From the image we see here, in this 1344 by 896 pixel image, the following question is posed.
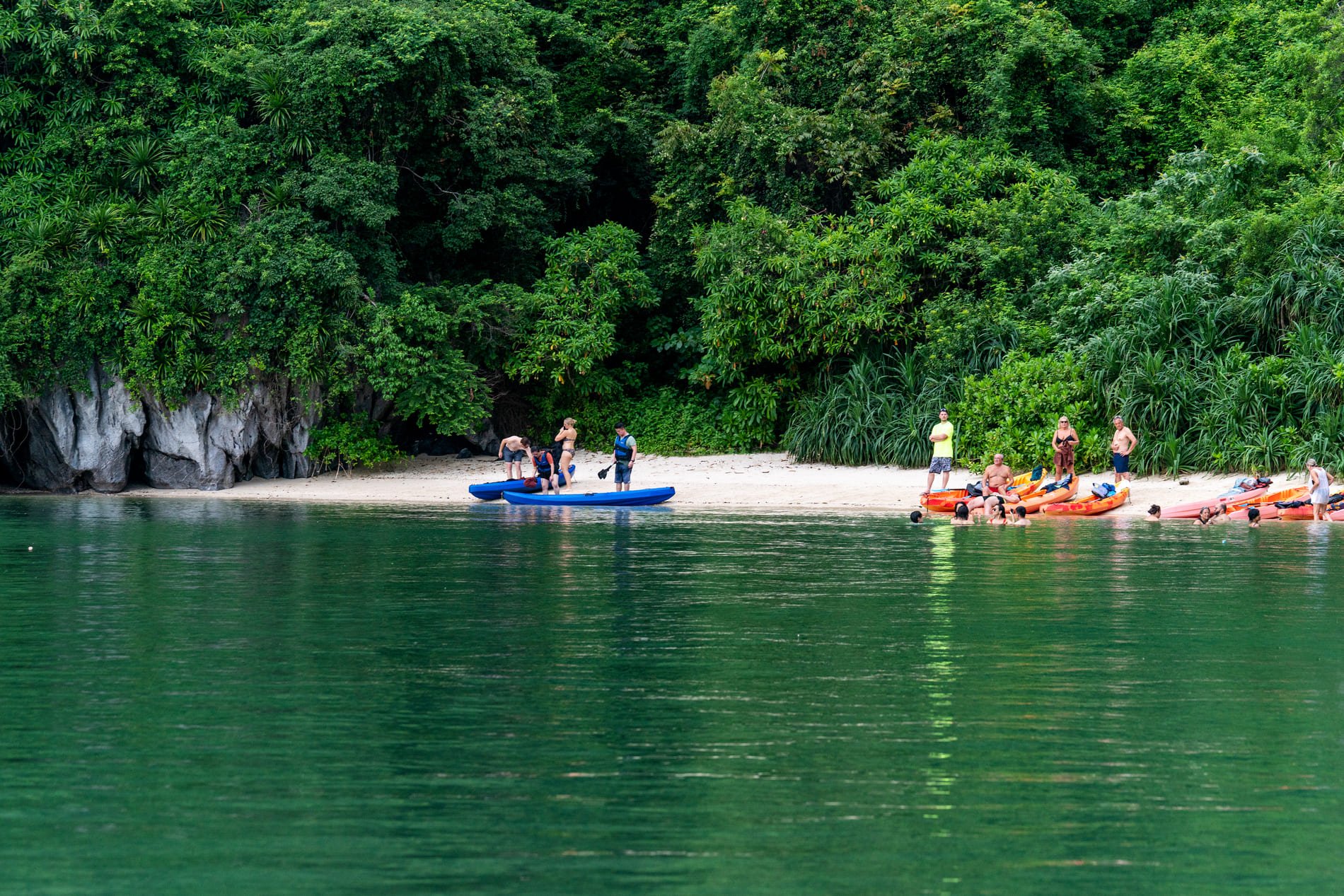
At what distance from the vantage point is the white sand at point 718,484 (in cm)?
2434

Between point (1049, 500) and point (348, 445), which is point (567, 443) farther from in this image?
point (1049, 500)

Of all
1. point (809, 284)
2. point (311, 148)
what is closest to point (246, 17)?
point (311, 148)

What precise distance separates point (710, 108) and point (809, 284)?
5.05 meters

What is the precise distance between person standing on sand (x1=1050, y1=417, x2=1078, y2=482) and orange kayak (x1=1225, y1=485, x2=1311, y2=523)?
105 inches

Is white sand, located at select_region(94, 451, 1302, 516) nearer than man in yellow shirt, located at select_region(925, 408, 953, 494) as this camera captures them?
No

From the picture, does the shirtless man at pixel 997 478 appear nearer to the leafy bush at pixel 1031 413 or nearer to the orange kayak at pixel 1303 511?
the leafy bush at pixel 1031 413

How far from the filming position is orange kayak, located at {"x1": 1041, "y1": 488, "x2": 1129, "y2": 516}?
75.6ft

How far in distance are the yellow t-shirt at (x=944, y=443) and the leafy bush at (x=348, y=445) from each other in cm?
1138

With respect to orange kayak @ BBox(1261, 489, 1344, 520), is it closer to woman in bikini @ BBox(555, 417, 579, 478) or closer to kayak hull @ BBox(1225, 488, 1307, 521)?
kayak hull @ BBox(1225, 488, 1307, 521)

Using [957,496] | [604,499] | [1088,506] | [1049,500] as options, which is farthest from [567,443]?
[1088,506]

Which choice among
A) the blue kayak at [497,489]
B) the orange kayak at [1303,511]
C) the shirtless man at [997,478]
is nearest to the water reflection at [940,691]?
the shirtless man at [997,478]

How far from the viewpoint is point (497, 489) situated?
88.5 feet

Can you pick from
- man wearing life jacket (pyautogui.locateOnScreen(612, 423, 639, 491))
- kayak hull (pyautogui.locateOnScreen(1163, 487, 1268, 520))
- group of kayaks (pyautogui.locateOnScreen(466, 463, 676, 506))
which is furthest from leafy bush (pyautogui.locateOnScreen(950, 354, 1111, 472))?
man wearing life jacket (pyautogui.locateOnScreen(612, 423, 639, 491))

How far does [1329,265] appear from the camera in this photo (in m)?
24.6
